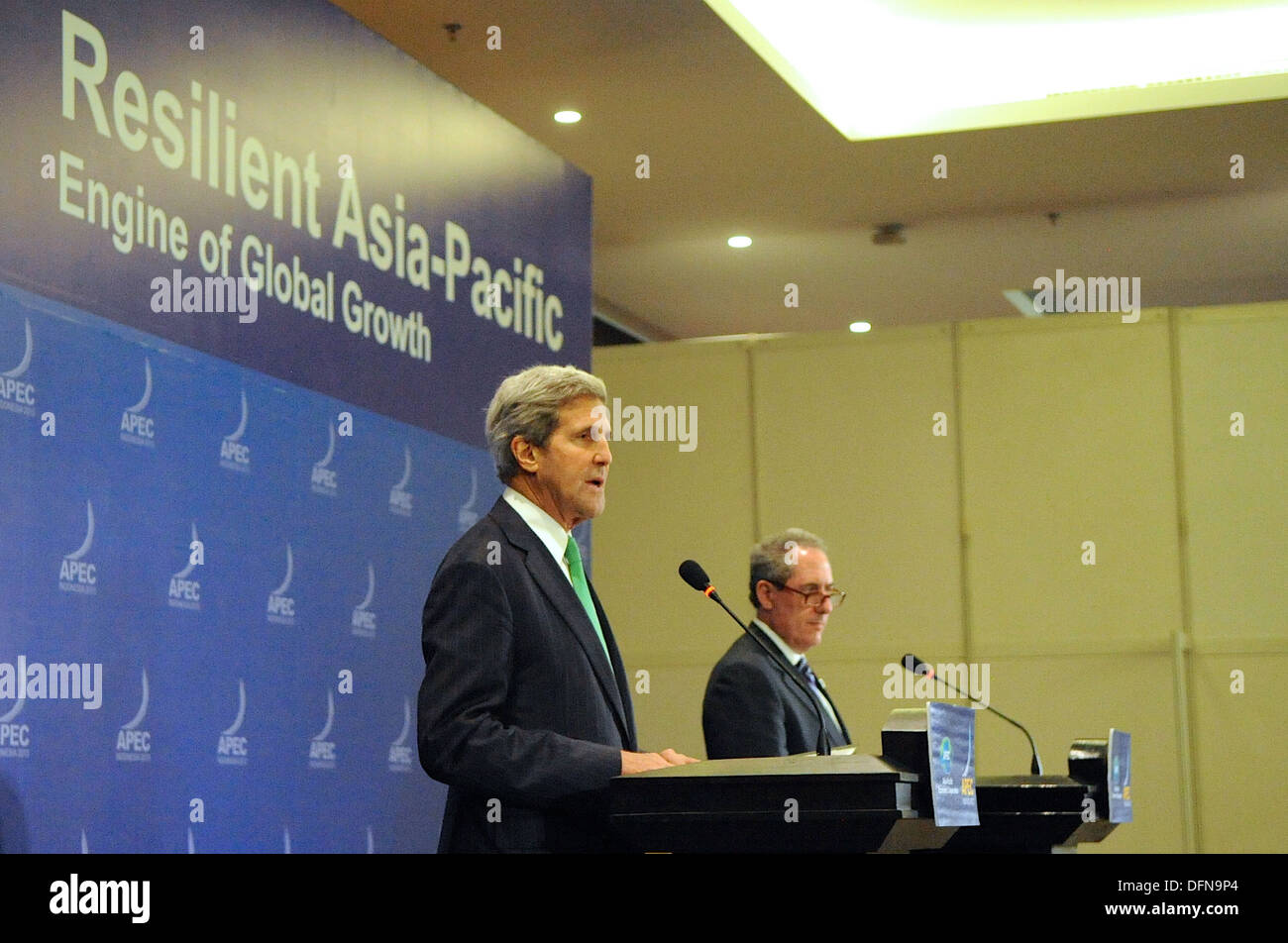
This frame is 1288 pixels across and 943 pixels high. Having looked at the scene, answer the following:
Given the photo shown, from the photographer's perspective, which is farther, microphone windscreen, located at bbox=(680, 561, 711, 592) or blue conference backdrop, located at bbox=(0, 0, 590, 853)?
blue conference backdrop, located at bbox=(0, 0, 590, 853)

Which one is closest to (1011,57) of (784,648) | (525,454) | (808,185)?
(808,185)

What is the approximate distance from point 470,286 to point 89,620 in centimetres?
205

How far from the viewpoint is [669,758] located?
251 cm

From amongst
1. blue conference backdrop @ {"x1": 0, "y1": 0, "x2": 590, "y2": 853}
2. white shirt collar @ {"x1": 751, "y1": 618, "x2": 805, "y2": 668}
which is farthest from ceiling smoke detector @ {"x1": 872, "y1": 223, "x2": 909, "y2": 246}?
white shirt collar @ {"x1": 751, "y1": 618, "x2": 805, "y2": 668}

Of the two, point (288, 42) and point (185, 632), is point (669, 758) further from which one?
point (288, 42)

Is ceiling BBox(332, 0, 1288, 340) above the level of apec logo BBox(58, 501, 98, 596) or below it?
above

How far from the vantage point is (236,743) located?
3.89 m

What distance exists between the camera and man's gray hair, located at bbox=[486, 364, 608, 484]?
281 centimetres

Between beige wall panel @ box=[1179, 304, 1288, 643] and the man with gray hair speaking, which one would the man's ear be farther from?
beige wall panel @ box=[1179, 304, 1288, 643]

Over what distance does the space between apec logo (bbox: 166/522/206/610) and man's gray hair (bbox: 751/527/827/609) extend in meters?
1.41

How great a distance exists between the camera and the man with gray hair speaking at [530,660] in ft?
8.11

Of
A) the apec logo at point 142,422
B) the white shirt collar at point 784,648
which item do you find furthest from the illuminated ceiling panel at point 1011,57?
the apec logo at point 142,422

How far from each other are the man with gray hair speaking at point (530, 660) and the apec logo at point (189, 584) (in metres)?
1.15

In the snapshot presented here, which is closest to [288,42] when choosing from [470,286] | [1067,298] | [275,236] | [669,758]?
[275,236]
